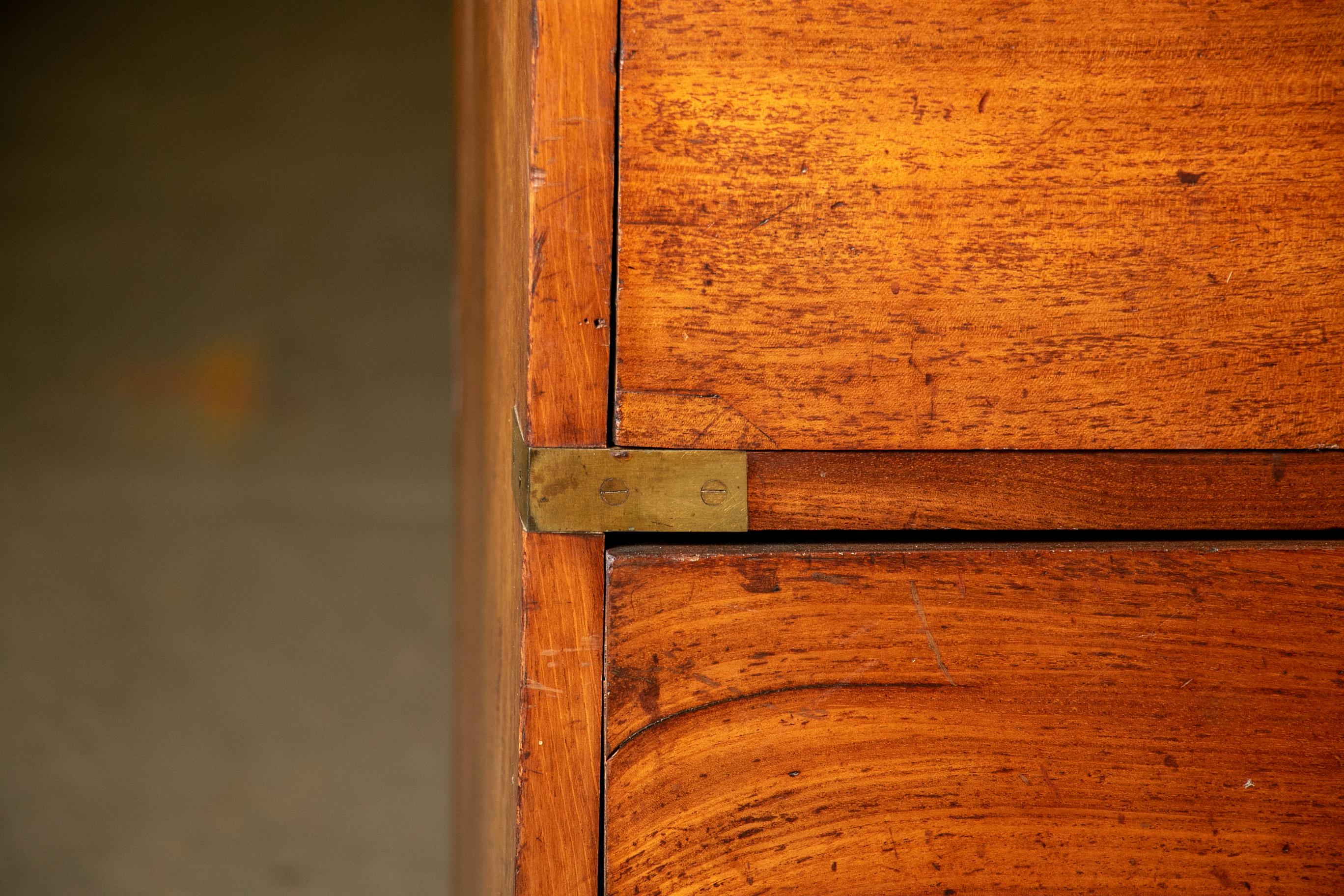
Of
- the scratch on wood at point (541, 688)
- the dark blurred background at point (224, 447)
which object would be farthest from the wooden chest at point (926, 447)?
the dark blurred background at point (224, 447)

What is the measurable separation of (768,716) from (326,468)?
74 centimetres

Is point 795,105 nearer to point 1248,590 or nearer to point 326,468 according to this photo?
point 1248,590

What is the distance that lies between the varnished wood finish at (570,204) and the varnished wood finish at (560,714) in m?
0.05

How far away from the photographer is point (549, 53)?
0.34 m

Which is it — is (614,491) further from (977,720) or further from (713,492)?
(977,720)

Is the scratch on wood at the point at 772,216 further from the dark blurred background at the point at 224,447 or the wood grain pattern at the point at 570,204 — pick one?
the dark blurred background at the point at 224,447

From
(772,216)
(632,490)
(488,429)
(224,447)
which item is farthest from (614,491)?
(224,447)

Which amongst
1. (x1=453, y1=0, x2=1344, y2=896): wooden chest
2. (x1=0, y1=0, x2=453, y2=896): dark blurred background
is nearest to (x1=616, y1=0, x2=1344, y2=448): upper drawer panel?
(x1=453, y1=0, x2=1344, y2=896): wooden chest

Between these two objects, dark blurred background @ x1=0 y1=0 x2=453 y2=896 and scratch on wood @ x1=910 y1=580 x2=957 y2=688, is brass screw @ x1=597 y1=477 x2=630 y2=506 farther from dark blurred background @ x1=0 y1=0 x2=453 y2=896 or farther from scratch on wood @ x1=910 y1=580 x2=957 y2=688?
dark blurred background @ x1=0 y1=0 x2=453 y2=896

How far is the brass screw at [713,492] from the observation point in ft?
1.16

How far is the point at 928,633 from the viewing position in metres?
0.37

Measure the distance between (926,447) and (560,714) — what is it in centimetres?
17

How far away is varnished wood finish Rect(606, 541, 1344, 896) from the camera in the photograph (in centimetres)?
36

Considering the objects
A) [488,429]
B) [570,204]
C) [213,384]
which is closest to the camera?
[570,204]
